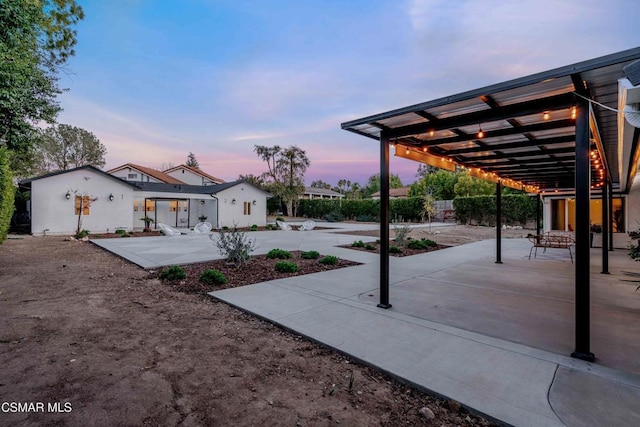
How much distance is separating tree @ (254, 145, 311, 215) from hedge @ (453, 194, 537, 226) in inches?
705

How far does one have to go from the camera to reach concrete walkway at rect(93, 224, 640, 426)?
214 cm

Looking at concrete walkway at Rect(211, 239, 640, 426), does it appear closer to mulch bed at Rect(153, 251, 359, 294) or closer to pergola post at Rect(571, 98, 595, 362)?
pergola post at Rect(571, 98, 595, 362)

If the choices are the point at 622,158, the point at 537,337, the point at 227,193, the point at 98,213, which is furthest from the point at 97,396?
the point at 227,193

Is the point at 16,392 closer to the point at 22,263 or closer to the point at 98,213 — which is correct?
the point at 22,263

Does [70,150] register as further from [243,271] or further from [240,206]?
[243,271]

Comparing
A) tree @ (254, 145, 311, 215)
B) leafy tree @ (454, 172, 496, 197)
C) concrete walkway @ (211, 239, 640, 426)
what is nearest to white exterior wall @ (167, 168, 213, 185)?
tree @ (254, 145, 311, 215)

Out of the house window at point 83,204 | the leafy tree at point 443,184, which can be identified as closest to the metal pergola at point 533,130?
the house window at point 83,204

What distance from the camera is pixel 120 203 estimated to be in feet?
55.0

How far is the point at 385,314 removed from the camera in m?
3.93

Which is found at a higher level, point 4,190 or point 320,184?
point 320,184

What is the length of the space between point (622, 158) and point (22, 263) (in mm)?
13870

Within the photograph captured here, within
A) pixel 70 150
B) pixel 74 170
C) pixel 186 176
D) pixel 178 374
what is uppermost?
pixel 70 150

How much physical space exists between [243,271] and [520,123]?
5.75 m

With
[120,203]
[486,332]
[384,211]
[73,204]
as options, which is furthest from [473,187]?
[73,204]
